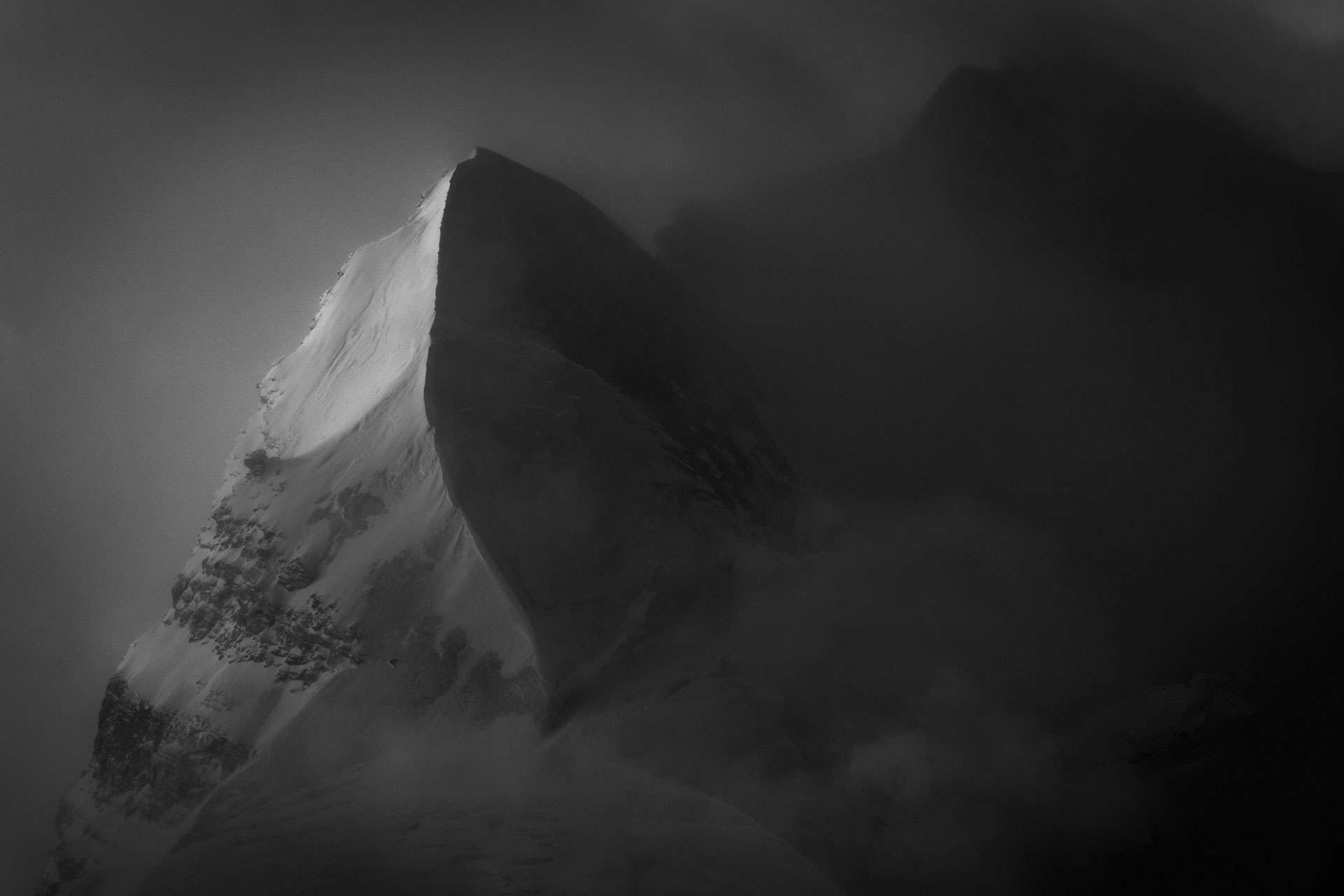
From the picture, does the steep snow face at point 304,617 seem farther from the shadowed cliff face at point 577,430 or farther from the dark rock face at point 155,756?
the shadowed cliff face at point 577,430

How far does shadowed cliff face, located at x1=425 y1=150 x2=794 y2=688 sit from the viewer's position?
726 cm

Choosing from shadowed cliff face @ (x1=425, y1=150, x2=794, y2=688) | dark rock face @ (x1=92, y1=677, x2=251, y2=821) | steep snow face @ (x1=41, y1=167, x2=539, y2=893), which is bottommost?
dark rock face @ (x1=92, y1=677, x2=251, y2=821)

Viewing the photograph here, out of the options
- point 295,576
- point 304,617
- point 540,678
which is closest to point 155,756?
point 304,617

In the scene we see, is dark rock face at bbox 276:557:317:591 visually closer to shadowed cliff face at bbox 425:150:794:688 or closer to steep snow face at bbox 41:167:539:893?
steep snow face at bbox 41:167:539:893

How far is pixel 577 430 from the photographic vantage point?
309 inches

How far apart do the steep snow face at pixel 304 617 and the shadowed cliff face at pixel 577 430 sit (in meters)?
0.27

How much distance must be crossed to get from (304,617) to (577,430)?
2653 millimetres

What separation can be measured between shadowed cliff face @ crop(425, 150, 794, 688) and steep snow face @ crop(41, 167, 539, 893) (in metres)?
0.27

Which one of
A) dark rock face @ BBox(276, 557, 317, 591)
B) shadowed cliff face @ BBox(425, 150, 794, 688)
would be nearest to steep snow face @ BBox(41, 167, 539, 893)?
dark rock face @ BBox(276, 557, 317, 591)

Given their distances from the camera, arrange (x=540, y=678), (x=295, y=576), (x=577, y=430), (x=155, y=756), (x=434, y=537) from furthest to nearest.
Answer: (x=577, y=430) < (x=295, y=576) < (x=155, y=756) < (x=434, y=537) < (x=540, y=678)

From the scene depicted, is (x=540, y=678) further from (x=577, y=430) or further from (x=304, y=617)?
(x=577, y=430)

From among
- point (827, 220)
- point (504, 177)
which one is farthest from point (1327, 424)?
point (504, 177)

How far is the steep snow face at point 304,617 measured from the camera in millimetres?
6898

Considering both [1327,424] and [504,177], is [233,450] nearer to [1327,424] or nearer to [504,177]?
[504,177]
